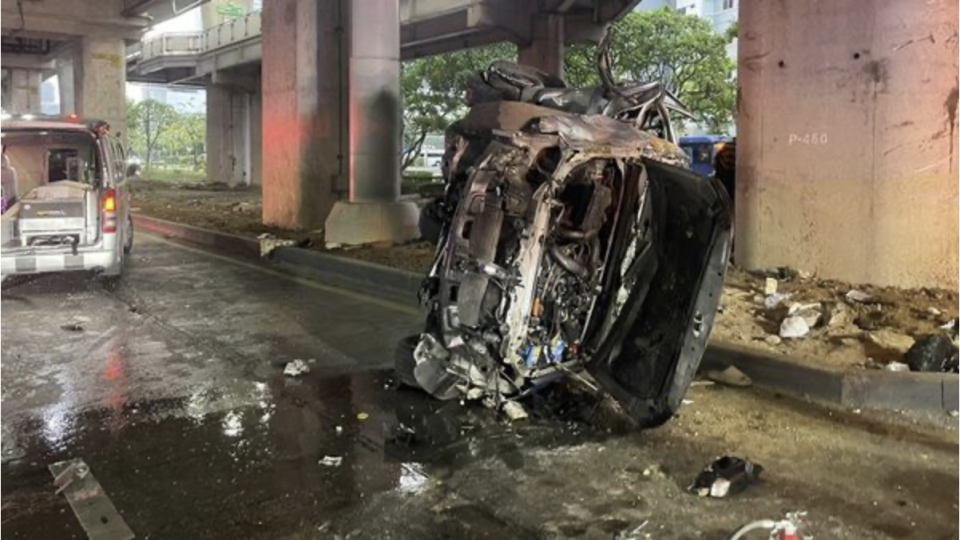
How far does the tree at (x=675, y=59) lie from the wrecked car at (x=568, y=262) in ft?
70.8

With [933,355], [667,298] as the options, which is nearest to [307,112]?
[667,298]

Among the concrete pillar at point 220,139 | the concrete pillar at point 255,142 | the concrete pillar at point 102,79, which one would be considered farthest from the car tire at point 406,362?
the concrete pillar at point 255,142

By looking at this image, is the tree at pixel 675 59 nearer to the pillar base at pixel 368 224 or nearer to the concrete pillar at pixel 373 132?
the concrete pillar at pixel 373 132

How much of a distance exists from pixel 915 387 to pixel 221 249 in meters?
12.3

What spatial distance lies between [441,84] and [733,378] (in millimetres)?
26053

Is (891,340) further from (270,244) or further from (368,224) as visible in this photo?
(270,244)

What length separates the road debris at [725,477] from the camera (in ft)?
13.8

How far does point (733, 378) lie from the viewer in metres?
6.18

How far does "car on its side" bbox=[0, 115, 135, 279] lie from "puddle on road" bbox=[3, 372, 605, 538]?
5.13m

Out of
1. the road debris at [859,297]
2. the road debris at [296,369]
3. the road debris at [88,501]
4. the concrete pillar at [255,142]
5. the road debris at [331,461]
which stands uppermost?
the concrete pillar at [255,142]

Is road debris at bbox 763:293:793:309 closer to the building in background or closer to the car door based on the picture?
the car door

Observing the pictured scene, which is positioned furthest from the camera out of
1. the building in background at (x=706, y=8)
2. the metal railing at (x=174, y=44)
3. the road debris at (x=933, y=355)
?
the building in background at (x=706, y=8)

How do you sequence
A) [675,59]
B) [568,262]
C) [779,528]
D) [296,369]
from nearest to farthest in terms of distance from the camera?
[779,528]
[568,262]
[296,369]
[675,59]

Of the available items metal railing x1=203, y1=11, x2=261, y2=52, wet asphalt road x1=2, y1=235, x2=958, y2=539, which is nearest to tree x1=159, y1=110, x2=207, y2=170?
metal railing x1=203, y1=11, x2=261, y2=52
